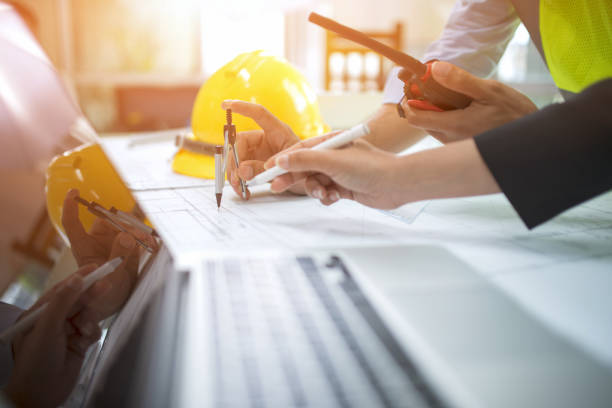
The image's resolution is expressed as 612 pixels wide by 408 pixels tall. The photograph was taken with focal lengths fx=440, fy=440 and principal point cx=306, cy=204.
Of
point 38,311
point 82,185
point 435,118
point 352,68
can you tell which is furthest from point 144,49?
point 38,311

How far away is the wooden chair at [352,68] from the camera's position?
291 cm

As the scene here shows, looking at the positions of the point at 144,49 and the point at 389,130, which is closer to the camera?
the point at 389,130

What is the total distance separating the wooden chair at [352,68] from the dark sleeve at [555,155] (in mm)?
2497

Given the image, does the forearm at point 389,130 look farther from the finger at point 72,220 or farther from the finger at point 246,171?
the finger at point 72,220

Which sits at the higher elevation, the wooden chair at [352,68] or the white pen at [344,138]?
the wooden chair at [352,68]

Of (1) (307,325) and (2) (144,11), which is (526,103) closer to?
(1) (307,325)

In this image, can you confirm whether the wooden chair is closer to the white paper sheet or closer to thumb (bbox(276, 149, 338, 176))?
the white paper sheet

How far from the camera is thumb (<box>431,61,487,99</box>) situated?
63cm

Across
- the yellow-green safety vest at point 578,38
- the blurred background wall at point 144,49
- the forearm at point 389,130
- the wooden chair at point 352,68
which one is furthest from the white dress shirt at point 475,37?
the blurred background wall at point 144,49

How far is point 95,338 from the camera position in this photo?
44 centimetres

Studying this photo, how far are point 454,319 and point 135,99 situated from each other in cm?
394

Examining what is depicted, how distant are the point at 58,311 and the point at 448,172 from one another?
44 centimetres

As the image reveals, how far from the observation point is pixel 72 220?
602mm

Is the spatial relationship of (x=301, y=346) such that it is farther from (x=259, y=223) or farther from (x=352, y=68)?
(x=352, y=68)
